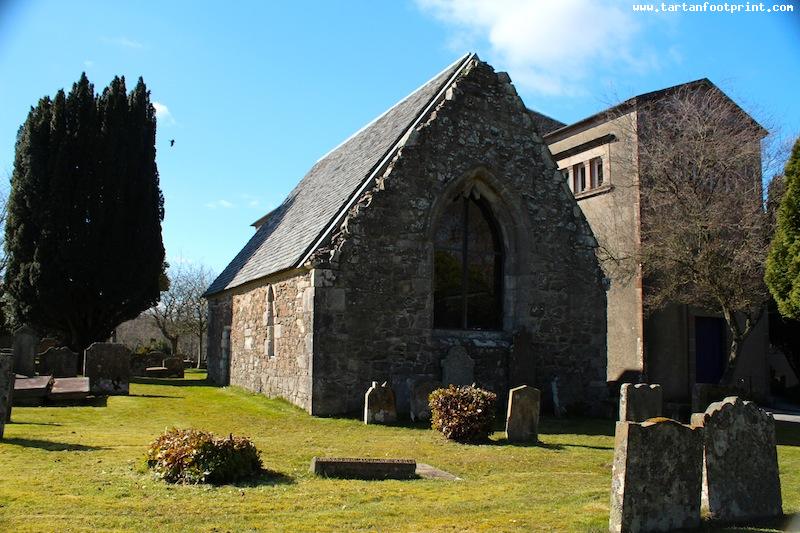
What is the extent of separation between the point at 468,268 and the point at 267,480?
9.73 meters

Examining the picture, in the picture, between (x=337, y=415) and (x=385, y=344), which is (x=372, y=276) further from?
(x=337, y=415)

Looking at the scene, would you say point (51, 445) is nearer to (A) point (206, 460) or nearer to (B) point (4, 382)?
(B) point (4, 382)

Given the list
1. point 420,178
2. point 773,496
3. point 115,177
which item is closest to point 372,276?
point 420,178

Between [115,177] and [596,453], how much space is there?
2280 centimetres

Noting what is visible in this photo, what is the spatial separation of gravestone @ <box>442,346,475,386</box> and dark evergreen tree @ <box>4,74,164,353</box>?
54.8ft

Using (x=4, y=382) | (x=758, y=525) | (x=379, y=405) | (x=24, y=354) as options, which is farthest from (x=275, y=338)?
(x=758, y=525)

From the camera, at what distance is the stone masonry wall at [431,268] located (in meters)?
14.6

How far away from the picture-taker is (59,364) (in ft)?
65.1

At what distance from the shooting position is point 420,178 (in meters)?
15.7

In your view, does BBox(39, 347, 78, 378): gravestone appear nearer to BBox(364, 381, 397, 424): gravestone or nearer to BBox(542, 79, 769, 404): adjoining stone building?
BBox(364, 381, 397, 424): gravestone

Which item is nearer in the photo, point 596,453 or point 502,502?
point 502,502

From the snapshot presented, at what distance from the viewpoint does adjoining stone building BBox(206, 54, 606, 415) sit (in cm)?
1470

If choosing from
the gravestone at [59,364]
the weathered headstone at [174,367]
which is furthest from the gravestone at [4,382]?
the weathered headstone at [174,367]

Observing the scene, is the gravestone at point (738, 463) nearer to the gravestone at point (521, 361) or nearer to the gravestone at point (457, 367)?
the gravestone at point (457, 367)
